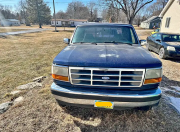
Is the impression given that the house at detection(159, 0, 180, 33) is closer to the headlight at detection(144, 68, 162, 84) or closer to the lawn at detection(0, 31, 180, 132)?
the lawn at detection(0, 31, 180, 132)

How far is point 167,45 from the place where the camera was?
265 inches

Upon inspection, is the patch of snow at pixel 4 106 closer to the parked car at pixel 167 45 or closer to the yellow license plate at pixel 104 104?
the yellow license plate at pixel 104 104

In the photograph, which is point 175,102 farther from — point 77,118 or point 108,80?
point 77,118

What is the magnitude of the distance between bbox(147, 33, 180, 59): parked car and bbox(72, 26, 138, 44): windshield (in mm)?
4399

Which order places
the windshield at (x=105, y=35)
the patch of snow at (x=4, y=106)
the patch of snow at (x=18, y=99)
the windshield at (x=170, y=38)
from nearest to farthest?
the patch of snow at (x=4, y=106) → the patch of snow at (x=18, y=99) → the windshield at (x=105, y=35) → the windshield at (x=170, y=38)

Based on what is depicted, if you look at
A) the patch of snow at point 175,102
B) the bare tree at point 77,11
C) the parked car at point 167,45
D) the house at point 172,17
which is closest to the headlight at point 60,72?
the patch of snow at point 175,102

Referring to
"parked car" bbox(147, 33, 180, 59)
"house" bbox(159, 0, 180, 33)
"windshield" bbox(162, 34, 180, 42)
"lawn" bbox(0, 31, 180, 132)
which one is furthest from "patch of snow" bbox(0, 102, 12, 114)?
"house" bbox(159, 0, 180, 33)

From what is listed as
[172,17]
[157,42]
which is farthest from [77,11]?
[157,42]

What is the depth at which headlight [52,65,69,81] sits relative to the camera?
2.21 meters

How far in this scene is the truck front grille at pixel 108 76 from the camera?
2084mm

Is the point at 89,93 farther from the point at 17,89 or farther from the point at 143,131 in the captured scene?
the point at 17,89

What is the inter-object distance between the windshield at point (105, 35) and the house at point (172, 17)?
17090 millimetres

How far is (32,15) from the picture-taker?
5200 cm

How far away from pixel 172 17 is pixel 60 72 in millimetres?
21026
